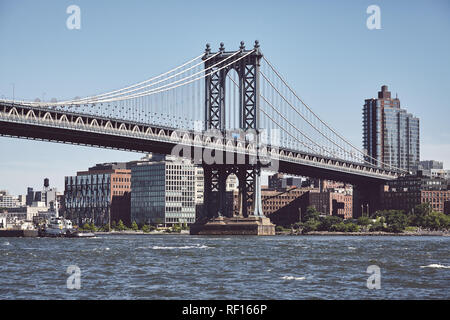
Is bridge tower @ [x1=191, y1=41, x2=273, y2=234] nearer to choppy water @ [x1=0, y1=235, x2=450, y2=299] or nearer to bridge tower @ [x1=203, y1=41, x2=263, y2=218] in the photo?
bridge tower @ [x1=203, y1=41, x2=263, y2=218]

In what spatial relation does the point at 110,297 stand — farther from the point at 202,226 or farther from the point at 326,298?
the point at 202,226

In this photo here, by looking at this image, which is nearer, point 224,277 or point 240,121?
point 224,277

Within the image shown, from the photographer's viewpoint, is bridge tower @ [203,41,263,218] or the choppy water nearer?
the choppy water

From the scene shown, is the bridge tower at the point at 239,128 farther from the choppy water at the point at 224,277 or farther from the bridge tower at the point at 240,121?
the choppy water at the point at 224,277

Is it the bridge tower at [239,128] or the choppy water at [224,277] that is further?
the bridge tower at [239,128]

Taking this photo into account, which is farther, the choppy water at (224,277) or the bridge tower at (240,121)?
the bridge tower at (240,121)

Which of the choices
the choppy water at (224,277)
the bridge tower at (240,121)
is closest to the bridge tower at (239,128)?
the bridge tower at (240,121)

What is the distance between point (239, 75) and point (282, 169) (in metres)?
21.4

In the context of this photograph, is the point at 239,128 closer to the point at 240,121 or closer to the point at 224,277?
the point at 240,121

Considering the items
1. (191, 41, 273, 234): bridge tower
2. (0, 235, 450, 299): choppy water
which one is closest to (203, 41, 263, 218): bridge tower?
(191, 41, 273, 234): bridge tower

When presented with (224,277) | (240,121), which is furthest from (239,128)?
(224,277)

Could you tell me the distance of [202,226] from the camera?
150m

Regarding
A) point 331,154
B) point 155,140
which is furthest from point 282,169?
point 155,140
